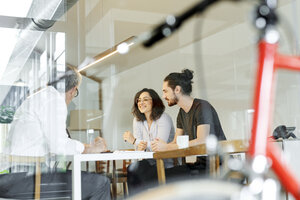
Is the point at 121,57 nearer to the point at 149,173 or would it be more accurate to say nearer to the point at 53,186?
the point at 149,173

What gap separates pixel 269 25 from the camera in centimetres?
43

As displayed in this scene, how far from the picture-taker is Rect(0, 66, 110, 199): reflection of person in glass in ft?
5.29

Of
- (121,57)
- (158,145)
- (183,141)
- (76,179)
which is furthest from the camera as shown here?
(121,57)

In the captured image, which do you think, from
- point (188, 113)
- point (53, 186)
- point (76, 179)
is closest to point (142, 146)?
point (188, 113)

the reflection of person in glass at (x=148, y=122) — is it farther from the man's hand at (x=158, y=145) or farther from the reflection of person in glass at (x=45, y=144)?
the reflection of person in glass at (x=45, y=144)

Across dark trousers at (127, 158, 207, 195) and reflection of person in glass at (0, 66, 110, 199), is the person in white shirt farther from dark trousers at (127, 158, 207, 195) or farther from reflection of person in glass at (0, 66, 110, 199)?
reflection of person in glass at (0, 66, 110, 199)

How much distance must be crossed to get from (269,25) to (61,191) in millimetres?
1474

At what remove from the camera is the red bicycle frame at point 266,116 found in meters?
0.39

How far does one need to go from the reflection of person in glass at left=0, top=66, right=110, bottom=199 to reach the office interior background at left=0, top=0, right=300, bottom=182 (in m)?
0.05

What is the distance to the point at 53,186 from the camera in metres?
1.74

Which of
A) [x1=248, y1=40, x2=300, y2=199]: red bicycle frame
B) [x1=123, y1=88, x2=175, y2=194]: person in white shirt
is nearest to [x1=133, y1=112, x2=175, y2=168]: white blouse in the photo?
[x1=123, y1=88, x2=175, y2=194]: person in white shirt

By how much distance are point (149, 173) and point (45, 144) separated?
563 mm

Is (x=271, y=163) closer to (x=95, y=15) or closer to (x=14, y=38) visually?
(x=14, y=38)

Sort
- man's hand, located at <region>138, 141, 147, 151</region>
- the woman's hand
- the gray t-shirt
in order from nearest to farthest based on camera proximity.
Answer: the gray t-shirt, man's hand, located at <region>138, 141, 147, 151</region>, the woman's hand
